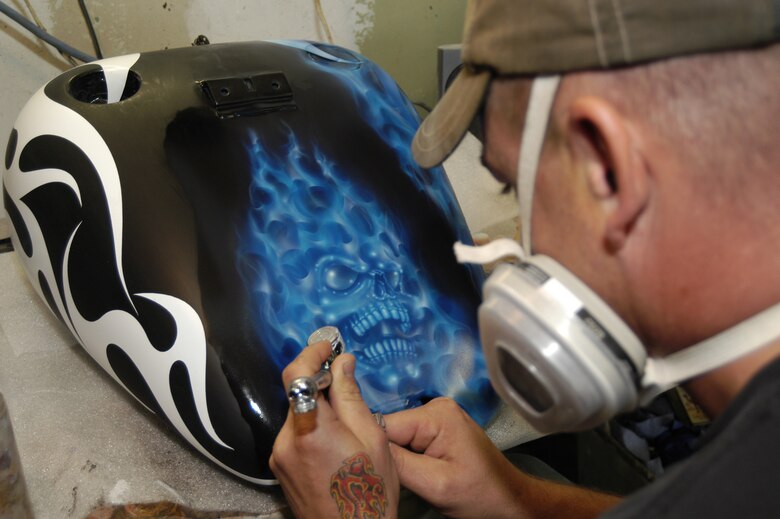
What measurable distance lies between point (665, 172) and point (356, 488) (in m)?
0.41

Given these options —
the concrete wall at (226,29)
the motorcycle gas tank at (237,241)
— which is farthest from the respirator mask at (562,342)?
the concrete wall at (226,29)

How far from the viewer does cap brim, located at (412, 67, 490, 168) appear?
0.58 m

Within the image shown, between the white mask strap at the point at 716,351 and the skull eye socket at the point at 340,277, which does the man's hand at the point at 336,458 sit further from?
the white mask strap at the point at 716,351

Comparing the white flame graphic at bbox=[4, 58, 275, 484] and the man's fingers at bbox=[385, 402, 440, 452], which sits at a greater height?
the white flame graphic at bbox=[4, 58, 275, 484]

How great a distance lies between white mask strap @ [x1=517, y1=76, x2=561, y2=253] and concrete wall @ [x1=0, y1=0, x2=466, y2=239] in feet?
3.77

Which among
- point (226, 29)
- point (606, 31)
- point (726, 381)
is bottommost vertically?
point (726, 381)

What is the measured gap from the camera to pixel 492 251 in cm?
65

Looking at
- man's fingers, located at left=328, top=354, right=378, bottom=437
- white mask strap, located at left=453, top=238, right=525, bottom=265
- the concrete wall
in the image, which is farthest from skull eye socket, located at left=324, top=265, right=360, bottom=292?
the concrete wall

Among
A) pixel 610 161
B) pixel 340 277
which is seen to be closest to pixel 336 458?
pixel 340 277

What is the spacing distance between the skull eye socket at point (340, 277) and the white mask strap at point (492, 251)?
0.86 feet

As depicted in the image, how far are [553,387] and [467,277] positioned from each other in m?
0.36

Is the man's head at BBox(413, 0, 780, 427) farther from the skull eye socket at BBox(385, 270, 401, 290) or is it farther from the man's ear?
the skull eye socket at BBox(385, 270, 401, 290)

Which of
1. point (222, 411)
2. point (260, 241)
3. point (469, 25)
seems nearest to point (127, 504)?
point (222, 411)

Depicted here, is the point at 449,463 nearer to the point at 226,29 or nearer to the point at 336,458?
the point at 336,458
